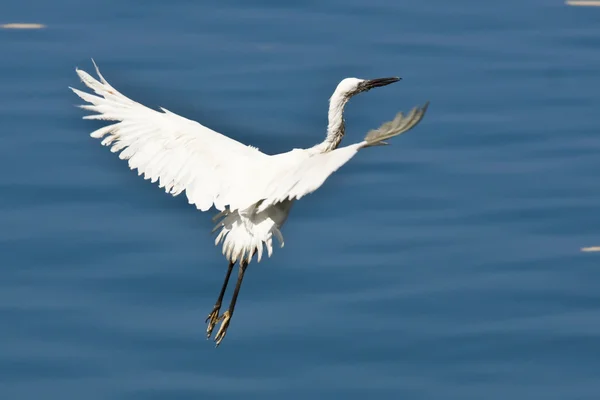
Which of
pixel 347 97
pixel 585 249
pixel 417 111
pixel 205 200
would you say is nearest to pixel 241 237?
pixel 205 200

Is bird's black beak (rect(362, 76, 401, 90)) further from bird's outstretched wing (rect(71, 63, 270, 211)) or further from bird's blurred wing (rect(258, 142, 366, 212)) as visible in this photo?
bird's outstretched wing (rect(71, 63, 270, 211))

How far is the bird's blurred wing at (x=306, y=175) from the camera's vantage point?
12156 mm

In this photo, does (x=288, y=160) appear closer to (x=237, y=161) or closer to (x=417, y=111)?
(x=237, y=161)

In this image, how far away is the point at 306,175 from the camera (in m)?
12.4

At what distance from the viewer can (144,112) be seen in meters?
13.9

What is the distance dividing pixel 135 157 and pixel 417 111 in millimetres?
2782

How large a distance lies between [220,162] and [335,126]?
34.1 inches

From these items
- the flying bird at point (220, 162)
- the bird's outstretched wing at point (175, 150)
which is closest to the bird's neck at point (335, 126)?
the flying bird at point (220, 162)

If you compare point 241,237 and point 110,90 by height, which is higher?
point 110,90

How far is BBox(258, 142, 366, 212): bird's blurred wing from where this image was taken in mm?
12156

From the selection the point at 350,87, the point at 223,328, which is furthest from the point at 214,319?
the point at 350,87

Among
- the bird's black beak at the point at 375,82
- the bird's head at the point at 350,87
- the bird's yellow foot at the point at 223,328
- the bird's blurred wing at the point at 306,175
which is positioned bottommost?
the bird's yellow foot at the point at 223,328

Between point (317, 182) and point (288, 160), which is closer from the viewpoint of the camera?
point (317, 182)

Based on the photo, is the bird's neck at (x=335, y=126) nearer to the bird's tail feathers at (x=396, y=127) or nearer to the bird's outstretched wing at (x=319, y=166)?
the bird's outstretched wing at (x=319, y=166)
